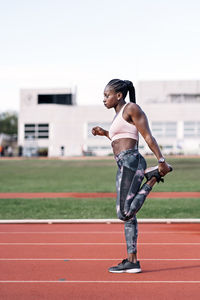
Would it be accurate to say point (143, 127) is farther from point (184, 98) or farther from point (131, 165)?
point (184, 98)

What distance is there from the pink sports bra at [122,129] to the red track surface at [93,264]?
1.48 m

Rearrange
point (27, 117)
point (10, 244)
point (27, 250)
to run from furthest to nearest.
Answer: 1. point (27, 117)
2. point (10, 244)
3. point (27, 250)

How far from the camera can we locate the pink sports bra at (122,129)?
18.5 ft

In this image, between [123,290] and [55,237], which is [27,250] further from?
[123,290]

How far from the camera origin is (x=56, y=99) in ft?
368

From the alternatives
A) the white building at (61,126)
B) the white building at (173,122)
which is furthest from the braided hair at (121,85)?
the white building at (61,126)

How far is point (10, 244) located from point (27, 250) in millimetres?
692

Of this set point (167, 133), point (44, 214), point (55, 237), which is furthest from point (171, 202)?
point (167, 133)

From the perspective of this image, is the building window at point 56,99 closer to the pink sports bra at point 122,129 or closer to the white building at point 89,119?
the white building at point 89,119

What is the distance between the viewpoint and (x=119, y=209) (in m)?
5.63

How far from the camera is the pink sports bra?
222 inches

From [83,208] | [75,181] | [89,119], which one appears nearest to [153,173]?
[83,208]

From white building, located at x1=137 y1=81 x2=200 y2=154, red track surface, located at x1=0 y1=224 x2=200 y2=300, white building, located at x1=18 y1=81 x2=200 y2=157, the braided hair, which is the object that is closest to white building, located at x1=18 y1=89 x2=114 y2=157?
white building, located at x1=18 y1=81 x2=200 y2=157

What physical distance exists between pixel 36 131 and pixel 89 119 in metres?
10.4
